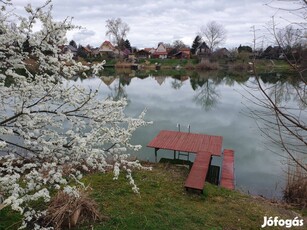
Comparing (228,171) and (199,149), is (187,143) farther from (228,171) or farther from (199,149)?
(228,171)

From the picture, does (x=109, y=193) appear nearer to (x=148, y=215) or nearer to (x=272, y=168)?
(x=148, y=215)

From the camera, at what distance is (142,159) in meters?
11.9

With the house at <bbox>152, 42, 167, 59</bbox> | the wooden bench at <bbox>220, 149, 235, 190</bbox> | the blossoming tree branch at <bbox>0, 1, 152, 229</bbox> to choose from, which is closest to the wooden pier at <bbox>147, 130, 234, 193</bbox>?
the wooden bench at <bbox>220, 149, 235, 190</bbox>

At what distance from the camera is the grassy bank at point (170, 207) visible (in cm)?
612

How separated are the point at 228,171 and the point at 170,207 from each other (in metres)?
4.71

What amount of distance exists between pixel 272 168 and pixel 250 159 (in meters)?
1.08

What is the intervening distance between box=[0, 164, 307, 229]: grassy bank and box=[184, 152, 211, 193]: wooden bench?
0.87 ft

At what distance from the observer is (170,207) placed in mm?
6863

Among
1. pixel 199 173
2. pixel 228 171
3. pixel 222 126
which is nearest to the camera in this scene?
pixel 199 173

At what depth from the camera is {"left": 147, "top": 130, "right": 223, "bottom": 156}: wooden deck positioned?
11.1 m
